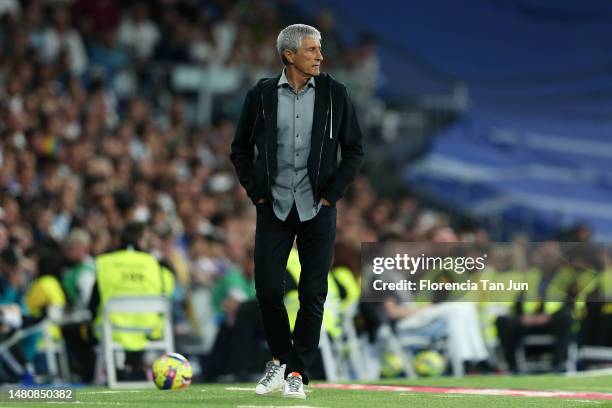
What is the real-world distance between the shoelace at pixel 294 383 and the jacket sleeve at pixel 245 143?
119 cm

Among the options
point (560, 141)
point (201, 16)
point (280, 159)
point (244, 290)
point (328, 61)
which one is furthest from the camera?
point (560, 141)

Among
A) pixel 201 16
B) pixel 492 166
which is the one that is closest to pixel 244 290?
pixel 201 16

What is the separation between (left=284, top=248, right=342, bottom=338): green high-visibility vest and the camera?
13.5m

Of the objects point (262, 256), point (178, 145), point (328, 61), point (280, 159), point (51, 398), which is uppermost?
point (328, 61)

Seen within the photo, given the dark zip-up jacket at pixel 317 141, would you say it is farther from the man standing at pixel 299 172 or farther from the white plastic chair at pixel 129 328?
the white plastic chair at pixel 129 328

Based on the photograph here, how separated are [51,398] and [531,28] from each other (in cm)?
2025

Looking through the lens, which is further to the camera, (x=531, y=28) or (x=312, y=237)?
(x=531, y=28)

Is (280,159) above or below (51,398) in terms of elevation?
above

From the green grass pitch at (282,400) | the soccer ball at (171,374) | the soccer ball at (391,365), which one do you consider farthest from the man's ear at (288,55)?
the soccer ball at (391,365)

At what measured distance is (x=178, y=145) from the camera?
2094 cm

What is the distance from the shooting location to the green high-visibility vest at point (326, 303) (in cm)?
1350

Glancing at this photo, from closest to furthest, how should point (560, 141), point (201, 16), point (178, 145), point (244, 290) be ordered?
point (244, 290) < point (178, 145) < point (201, 16) < point (560, 141)

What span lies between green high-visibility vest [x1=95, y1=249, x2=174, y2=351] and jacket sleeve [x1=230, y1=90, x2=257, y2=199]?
12.2 ft

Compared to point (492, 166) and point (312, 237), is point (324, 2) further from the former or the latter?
point (312, 237)
